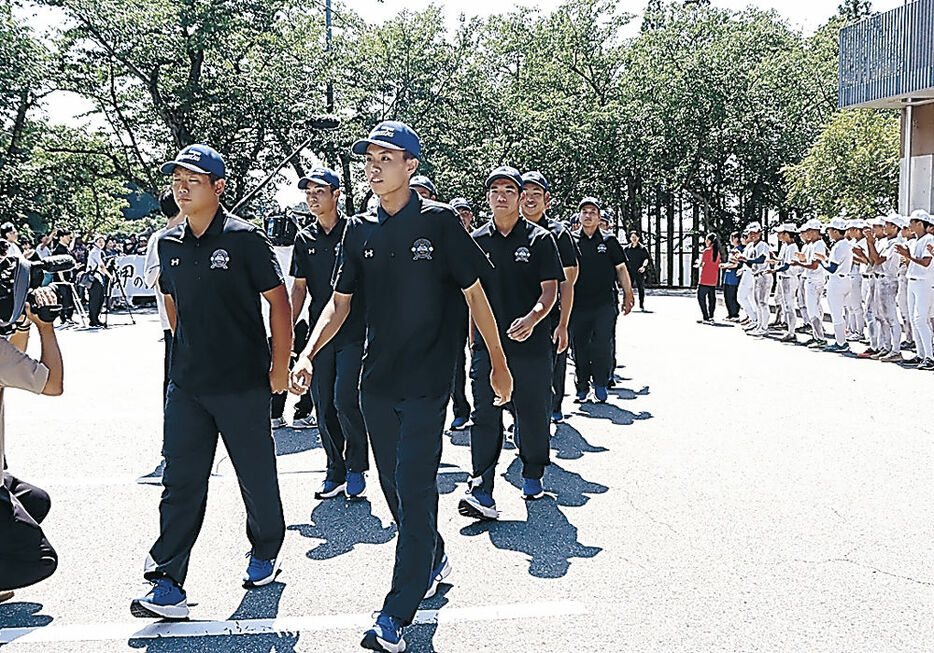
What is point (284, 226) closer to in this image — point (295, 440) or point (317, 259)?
point (295, 440)

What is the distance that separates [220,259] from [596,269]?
19.1ft

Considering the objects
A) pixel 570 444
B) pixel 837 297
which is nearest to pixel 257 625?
pixel 570 444

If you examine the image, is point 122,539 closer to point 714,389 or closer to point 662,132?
point 714,389

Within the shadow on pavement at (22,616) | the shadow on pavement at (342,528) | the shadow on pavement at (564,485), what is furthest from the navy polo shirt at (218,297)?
the shadow on pavement at (564,485)

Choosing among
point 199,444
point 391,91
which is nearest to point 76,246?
point 391,91

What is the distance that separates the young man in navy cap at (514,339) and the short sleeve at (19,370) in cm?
270

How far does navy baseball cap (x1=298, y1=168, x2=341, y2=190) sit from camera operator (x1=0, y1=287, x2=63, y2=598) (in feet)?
8.81

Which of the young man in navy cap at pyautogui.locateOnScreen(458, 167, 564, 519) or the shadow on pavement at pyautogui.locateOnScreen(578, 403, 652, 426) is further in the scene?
the shadow on pavement at pyautogui.locateOnScreen(578, 403, 652, 426)

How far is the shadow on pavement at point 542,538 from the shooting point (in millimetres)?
4949

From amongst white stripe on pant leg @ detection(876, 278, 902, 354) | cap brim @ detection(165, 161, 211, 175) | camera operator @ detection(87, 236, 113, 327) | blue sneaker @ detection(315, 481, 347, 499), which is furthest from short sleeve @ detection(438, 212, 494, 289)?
camera operator @ detection(87, 236, 113, 327)

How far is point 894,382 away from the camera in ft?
36.1

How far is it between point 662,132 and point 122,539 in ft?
95.7

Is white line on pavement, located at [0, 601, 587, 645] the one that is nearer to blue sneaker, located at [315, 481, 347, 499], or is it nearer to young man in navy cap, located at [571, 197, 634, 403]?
blue sneaker, located at [315, 481, 347, 499]

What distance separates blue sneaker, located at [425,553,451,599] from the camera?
4.49 m
